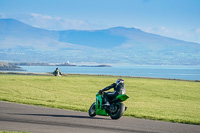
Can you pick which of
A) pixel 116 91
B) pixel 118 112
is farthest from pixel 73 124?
pixel 116 91

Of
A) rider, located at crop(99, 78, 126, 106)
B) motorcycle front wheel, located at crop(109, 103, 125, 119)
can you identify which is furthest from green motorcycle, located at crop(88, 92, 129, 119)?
rider, located at crop(99, 78, 126, 106)

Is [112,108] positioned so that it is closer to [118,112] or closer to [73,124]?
[118,112]

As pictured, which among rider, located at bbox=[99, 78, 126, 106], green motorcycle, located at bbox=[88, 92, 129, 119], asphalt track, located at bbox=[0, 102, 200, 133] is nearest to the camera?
asphalt track, located at bbox=[0, 102, 200, 133]

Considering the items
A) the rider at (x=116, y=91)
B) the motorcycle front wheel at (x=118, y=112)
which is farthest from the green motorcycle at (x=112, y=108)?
the rider at (x=116, y=91)

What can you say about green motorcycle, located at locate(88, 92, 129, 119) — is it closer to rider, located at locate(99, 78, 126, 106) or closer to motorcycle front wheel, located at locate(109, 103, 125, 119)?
motorcycle front wheel, located at locate(109, 103, 125, 119)

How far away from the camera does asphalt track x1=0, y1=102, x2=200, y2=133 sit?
13938mm

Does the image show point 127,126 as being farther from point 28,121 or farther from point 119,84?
point 28,121

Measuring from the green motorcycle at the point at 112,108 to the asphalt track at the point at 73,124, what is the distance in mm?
273

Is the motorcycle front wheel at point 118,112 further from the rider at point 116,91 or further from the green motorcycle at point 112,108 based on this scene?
the rider at point 116,91

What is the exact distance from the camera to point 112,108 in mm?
16922


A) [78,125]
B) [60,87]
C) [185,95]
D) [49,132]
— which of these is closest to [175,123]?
[78,125]

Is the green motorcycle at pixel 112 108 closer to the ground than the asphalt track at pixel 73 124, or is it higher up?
higher up

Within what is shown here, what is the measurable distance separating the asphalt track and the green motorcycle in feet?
0.90

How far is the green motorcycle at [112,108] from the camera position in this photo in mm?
16469
